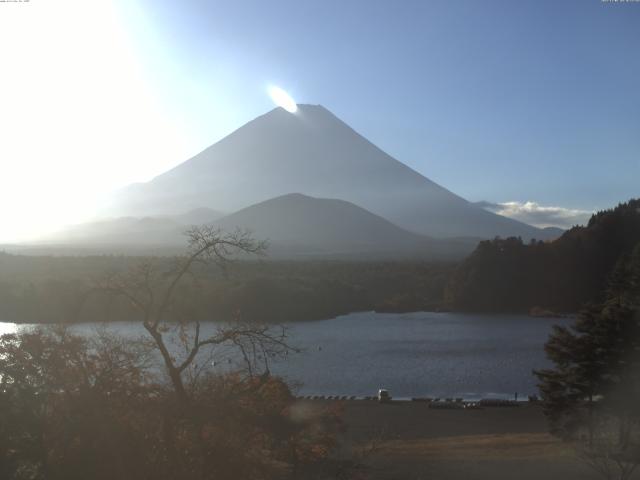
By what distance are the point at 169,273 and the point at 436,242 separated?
174 ft

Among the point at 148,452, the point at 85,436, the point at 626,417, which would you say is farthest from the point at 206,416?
the point at 626,417

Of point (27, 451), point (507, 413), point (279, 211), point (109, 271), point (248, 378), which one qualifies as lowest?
point (507, 413)

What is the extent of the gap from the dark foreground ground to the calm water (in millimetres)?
1394

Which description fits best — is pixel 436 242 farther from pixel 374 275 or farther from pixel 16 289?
pixel 16 289

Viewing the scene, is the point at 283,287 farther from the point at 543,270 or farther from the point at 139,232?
the point at 139,232

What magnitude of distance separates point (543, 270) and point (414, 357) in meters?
15.6

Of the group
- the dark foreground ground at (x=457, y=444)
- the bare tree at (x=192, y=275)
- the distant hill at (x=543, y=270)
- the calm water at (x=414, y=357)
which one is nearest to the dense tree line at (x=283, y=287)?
the calm water at (x=414, y=357)

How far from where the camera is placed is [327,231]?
5772 centimetres

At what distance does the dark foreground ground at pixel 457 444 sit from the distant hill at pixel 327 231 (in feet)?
122

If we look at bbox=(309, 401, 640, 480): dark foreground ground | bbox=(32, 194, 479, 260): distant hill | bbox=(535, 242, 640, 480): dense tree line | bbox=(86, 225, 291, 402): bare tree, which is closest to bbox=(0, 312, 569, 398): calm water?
bbox=(309, 401, 640, 480): dark foreground ground

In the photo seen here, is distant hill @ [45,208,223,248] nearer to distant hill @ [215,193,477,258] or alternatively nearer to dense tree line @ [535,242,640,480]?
distant hill @ [215,193,477,258]

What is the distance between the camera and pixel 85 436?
8.70 feet

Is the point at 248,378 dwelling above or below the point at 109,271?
below

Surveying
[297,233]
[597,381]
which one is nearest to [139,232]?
[297,233]
